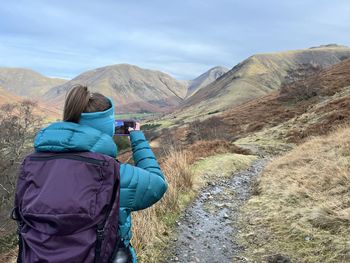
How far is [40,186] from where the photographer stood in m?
2.31

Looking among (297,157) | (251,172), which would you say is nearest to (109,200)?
(297,157)

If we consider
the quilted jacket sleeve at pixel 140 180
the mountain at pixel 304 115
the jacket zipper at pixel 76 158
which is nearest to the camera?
the jacket zipper at pixel 76 158

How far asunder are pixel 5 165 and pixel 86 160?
1226 inches

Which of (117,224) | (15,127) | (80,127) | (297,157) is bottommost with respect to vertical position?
(15,127)

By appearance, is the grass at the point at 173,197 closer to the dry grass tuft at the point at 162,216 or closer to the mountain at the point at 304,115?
the dry grass tuft at the point at 162,216

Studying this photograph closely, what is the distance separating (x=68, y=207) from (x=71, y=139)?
1.33 ft

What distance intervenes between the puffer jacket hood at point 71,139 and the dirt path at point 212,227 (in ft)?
11.8

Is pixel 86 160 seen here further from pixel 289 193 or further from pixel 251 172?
pixel 251 172

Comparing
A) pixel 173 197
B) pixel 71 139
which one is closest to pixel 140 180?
pixel 71 139

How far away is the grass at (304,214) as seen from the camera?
211 inches

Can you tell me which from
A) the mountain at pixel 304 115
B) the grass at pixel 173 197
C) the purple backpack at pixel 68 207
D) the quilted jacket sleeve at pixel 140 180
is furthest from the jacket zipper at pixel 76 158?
the mountain at pixel 304 115

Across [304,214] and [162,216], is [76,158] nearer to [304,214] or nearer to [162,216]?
[162,216]

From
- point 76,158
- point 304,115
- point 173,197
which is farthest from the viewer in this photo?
point 304,115

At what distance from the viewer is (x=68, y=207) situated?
2.22 metres
